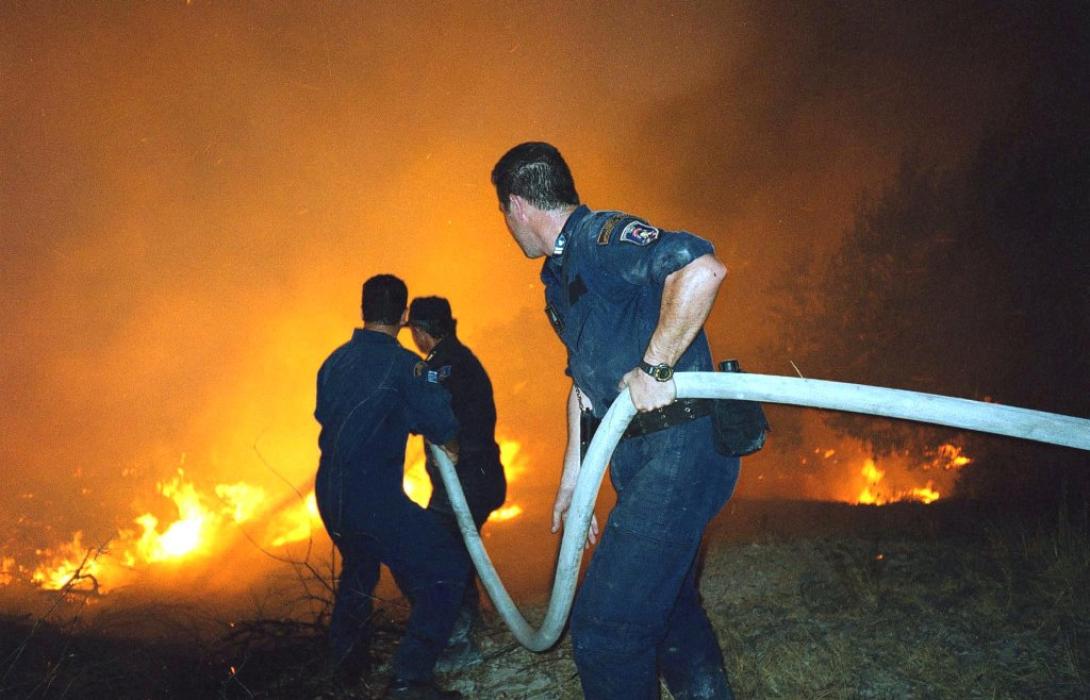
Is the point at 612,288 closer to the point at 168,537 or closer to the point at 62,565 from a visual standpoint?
the point at 168,537

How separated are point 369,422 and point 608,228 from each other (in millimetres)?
1898

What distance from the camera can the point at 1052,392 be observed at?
8016 mm

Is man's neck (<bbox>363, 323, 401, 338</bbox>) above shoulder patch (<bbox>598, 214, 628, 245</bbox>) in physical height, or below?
above

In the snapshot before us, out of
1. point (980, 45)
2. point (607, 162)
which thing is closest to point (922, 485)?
point (980, 45)

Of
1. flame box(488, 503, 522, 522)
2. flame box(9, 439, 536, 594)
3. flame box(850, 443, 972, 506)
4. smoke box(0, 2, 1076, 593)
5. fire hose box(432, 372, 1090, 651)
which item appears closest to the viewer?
fire hose box(432, 372, 1090, 651)

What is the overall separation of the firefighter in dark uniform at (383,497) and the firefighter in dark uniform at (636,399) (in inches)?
54.1

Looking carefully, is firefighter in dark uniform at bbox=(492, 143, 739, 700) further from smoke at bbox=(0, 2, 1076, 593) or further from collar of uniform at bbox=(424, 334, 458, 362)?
smoke at bbox=(0, 2, 1076, 593)

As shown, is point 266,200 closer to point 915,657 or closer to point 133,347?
point 133,347

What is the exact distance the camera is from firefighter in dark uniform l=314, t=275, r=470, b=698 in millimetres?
3312

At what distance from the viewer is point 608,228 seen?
2.14 meters

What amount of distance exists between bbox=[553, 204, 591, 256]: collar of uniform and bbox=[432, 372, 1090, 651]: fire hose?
0.59m

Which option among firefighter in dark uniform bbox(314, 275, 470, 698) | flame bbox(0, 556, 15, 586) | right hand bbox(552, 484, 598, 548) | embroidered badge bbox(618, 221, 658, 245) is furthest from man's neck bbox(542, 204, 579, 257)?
flame bbox(0, 556, 15, 586)

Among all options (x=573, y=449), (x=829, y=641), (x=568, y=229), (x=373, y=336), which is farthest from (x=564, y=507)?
(x=829, y=641)

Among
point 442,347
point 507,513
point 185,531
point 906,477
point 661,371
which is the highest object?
point 185,531
